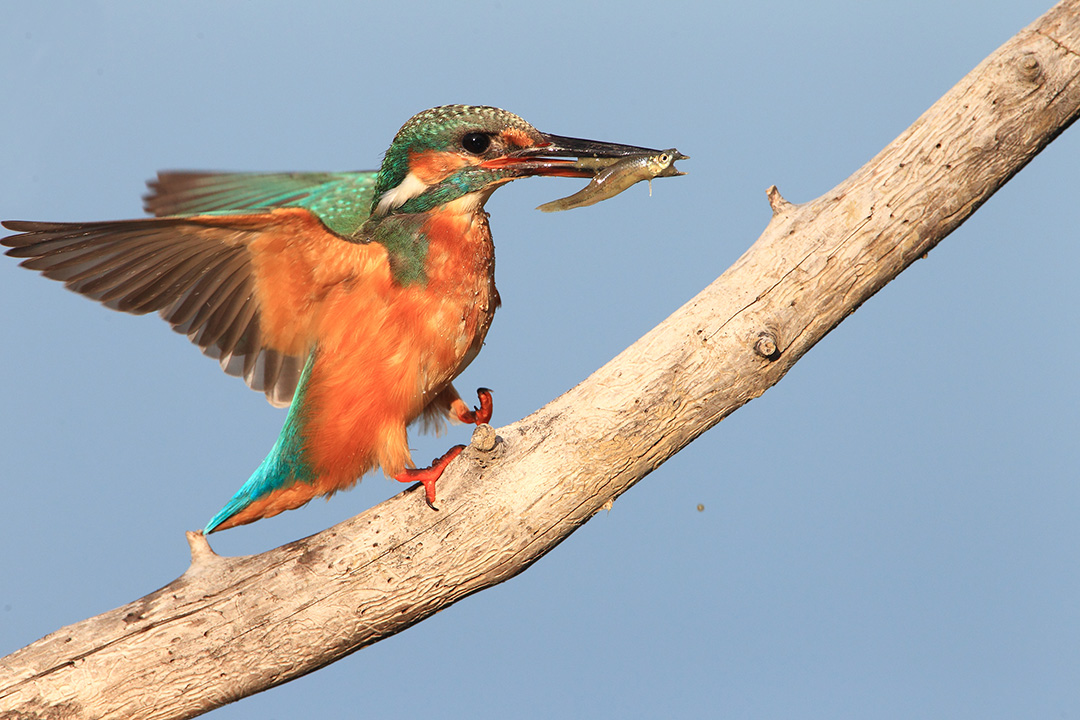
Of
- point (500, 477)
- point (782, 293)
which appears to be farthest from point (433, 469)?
point (782, 293)

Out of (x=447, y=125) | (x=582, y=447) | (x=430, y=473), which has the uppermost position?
(x=447, y=125)

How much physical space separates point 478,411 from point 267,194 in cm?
180

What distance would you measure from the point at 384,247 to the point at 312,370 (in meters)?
0.53

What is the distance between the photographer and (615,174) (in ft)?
10.3

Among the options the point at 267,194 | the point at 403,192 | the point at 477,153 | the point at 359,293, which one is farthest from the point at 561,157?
the point at 267,194

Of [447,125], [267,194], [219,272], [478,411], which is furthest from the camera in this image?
[267,194]

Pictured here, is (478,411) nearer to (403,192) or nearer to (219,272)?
(403,192)

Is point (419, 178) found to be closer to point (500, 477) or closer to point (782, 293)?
point (500, 477)

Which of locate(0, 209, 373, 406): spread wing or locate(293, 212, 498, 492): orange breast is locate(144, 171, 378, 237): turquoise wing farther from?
locate(293, 212, 498, 492): orange breast

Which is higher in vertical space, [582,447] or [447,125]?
[447,125]

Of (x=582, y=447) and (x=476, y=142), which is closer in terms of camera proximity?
(x=582, y=447)

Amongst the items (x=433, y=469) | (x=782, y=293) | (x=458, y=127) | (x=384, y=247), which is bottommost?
(x=782, y=293)

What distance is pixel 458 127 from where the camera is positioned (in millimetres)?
3244

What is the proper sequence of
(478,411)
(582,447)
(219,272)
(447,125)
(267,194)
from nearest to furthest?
(582,447)
(219,272)
(447,125)
(478,411)
(267,194)
